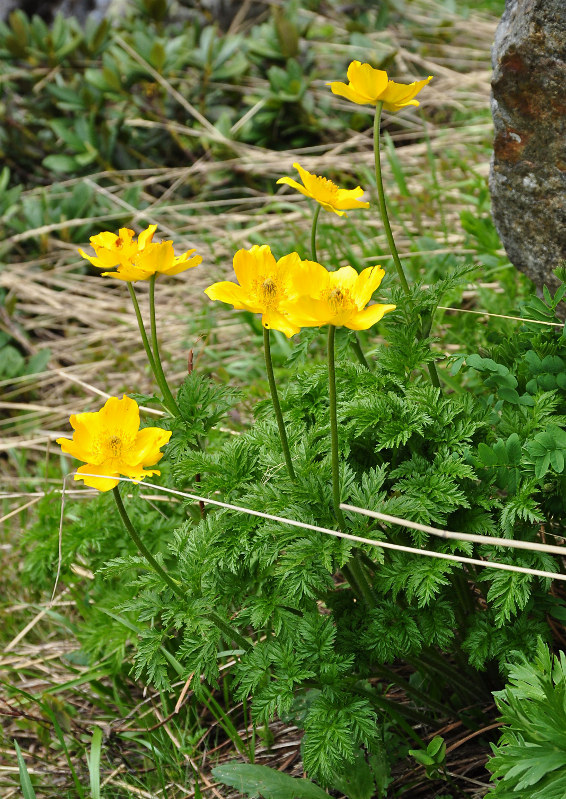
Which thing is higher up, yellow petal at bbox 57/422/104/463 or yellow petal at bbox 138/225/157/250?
yellow petal at bbox 138/225/157/250

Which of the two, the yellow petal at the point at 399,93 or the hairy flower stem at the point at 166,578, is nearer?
the hairy flower stem at the point at 166,578

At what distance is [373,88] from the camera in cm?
140

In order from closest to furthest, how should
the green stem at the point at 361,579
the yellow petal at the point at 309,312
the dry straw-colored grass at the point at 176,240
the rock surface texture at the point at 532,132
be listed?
the yellow petal at the point at 309,312 < the green stem at the point at 361,579 < the rock surface texture at the point at 532,132 < the dry straw-colored grass at the point at 176,240

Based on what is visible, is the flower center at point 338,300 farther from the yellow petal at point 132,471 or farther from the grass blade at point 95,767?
the grass blade at point 95,767

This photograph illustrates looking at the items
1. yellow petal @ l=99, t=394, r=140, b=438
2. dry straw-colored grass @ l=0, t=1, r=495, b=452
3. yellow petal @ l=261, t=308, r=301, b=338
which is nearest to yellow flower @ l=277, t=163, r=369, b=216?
yellow petal @ l=261, t=308, r=301, b=338

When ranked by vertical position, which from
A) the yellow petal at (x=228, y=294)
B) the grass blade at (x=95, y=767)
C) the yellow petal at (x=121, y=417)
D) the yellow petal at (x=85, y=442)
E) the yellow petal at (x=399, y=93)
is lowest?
the grass blade at (x=95, y=767)

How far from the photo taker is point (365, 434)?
1.45 m

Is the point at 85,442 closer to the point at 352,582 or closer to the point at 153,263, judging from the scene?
the point at 153,263

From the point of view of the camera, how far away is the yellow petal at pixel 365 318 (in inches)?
44.6

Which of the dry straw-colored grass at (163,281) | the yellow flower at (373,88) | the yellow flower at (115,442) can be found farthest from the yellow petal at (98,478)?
the dry straw-colored grass at (163,281)

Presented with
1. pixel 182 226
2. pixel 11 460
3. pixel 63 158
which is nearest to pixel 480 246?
pixel 182 226

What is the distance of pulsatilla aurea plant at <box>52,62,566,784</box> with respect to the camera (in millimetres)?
1243

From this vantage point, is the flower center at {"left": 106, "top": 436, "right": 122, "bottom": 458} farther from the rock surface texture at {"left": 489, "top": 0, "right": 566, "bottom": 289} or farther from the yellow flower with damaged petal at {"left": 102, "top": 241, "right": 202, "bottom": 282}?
the rock surface texture at {"left": 489, "top": 0, "right": 566, "bottom": 289}

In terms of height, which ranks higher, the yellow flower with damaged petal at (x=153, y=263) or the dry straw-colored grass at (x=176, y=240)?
the yellow flower with damaged petal at (x=153, y=263)
